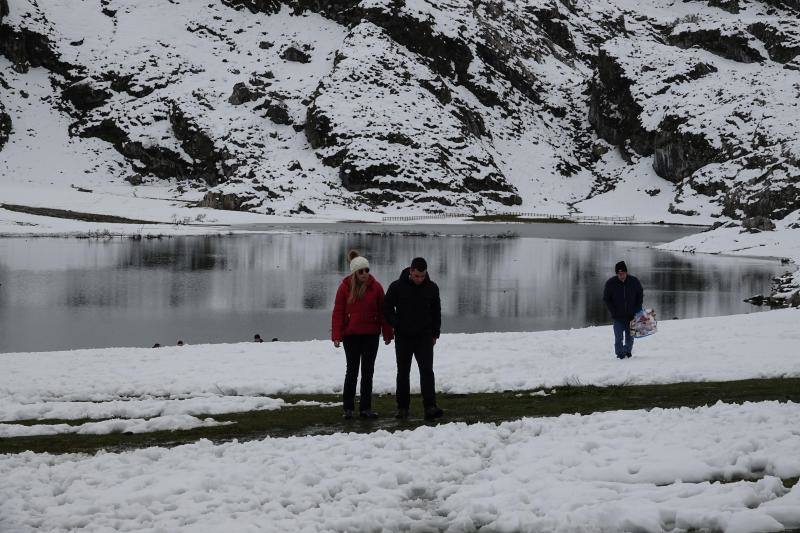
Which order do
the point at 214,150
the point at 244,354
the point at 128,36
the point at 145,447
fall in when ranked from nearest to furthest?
the point at 145,447 < the point at 244,354 < the point at 214,150 < the point at 128,36

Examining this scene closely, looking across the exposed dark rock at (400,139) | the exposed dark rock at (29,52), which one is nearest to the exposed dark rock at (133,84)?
the exposed dark rock at (29,52)

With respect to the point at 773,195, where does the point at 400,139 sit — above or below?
above

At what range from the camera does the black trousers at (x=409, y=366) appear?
40.6 ft

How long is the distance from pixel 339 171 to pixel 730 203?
237 feet

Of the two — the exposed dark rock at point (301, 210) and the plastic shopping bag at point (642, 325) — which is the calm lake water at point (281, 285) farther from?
the exposed dark rock at point (301, 210)

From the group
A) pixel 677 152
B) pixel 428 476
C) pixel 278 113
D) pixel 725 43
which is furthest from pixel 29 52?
pixel 428 476

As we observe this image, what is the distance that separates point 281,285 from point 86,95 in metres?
128

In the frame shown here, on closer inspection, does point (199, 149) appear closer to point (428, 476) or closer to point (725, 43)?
point (725, 43)

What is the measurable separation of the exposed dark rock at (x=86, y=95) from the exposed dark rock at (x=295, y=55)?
3533 cm

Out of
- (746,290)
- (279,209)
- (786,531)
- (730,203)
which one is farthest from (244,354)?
(279,209)

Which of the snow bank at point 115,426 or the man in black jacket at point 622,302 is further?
the man in black jacket at point 622,302

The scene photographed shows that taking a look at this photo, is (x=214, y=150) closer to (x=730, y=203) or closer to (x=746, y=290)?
(x=730, y=203)

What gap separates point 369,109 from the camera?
151 metres

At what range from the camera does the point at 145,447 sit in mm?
10797
